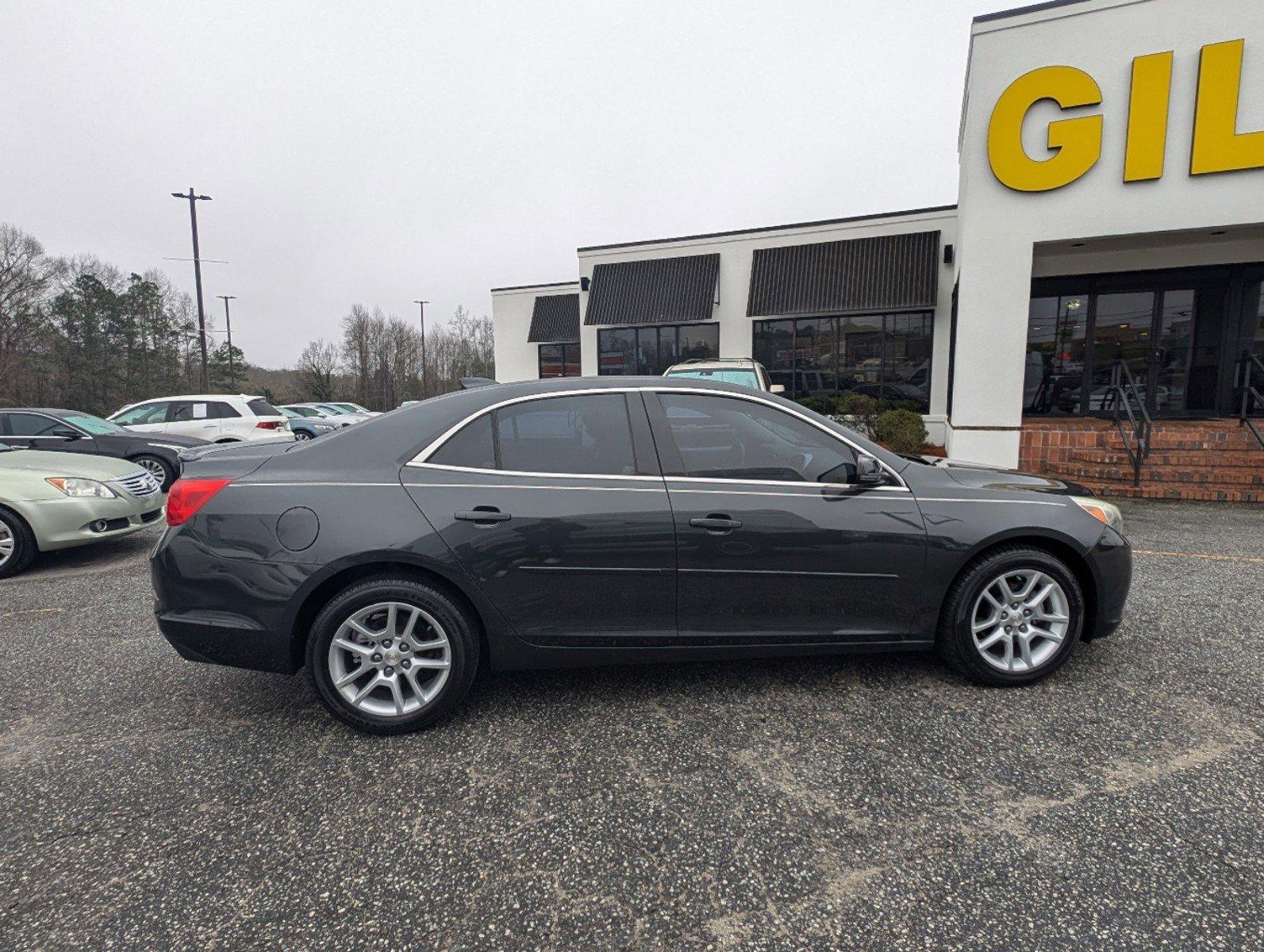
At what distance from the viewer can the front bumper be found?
584 centimetres

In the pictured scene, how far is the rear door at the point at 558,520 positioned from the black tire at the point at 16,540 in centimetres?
530

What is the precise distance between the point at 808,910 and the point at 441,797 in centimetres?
135

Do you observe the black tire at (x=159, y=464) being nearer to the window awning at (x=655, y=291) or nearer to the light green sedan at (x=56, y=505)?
the light green sedan at (x=56, y=505)

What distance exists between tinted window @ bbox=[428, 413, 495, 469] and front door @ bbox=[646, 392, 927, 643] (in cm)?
78

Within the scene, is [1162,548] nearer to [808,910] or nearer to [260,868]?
[808,910]

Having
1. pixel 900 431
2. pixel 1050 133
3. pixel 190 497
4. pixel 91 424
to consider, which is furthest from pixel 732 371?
pixel 91 424

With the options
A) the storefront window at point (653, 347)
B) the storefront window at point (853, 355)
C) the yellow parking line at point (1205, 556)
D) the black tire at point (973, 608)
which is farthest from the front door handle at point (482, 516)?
the storefront window at point (653, 347)

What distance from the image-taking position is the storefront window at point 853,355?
16344 mm

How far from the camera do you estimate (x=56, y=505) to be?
5883 millimetres

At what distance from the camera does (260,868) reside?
208 centimetres

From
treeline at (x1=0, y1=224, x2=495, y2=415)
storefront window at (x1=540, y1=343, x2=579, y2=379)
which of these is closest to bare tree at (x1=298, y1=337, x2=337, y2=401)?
treeline at (x1=0, y1=224, x2=495, y2=415)

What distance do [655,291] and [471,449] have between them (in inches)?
665

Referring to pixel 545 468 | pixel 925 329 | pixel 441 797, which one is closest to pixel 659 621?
pixel 545 468

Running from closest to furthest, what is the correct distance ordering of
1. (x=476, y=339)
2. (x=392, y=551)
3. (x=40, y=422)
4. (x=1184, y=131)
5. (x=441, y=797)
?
(x=441, y=797), (x=392, y=551), (x=1184, y=131), (x=40, y=422), (x=476, y=339)
